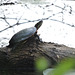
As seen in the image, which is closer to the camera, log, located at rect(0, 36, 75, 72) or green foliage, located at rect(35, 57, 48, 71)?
green foliage, located at rect(35, 57, 48, 71)

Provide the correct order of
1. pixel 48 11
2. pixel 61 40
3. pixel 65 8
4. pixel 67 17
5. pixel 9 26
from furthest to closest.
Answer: pixel 65 8 < pixel 48 11 < pixel 67 17 < pixel 9 26 < pixel 61 40

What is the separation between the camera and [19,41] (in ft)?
4.34

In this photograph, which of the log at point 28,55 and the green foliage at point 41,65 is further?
the log at point 28,55

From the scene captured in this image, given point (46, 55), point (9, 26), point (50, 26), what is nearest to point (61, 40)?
point (50, 26)

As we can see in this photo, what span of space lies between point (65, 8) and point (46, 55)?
8.08 feet

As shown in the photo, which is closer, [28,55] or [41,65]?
[41,65]

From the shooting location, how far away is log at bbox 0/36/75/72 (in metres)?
1.19

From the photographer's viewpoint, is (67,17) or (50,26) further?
(67,17)

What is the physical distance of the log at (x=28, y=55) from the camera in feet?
3.89

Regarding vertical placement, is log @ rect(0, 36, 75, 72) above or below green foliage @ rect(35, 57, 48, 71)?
below

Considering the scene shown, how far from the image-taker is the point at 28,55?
1.19 meters

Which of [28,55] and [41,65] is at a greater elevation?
[41,65]

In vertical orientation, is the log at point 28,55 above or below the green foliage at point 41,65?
below

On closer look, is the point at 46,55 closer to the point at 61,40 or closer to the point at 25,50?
the point at 25,50
